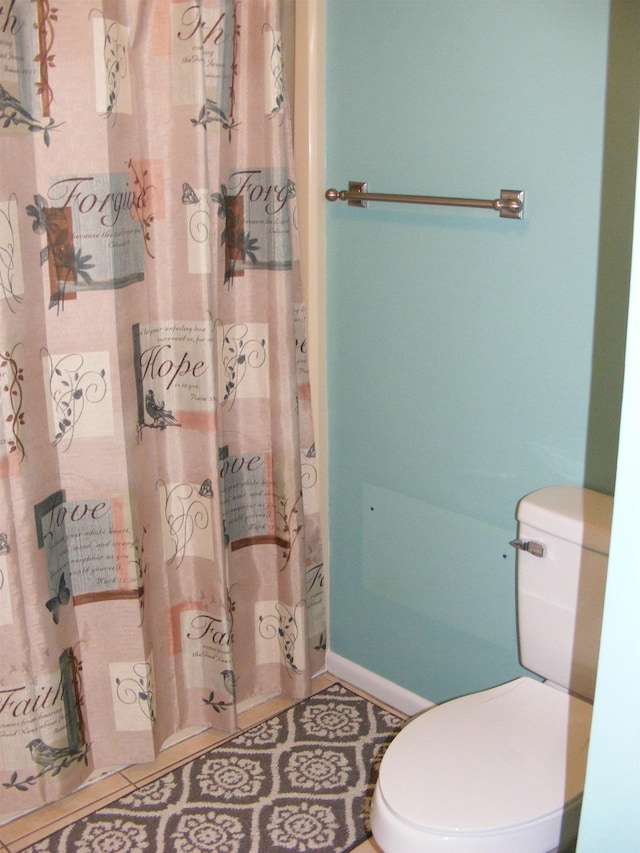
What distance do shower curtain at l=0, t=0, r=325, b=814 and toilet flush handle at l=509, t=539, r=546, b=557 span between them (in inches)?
26.9

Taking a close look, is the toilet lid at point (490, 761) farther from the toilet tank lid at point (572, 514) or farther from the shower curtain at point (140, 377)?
the shower curtain at point (140, 377)

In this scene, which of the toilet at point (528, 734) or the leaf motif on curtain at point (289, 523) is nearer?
the toilet at point (528, 734)

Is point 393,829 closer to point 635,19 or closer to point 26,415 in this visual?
point 26,415

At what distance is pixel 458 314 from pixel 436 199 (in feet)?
0.86

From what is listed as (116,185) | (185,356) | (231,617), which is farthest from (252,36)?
(231,617)

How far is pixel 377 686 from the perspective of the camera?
8.30ft

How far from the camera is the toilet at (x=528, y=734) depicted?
1.53 metres

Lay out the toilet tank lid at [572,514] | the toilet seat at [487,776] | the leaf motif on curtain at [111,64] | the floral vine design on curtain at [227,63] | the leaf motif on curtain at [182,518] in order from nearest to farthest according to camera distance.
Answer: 1. the toilet seat at [487,776]
2. the toilet tank lid at [572,514]
3. the leaf motif on curtain at [111,64]
4. the floral vine design on curtain at [227,63]
5. the leaf motif on curtain at [182,518]

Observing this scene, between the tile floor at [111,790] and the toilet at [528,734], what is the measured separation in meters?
0.45

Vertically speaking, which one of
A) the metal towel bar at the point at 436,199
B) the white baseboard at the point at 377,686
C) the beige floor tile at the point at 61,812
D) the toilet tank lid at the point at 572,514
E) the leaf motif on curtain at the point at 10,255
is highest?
the metal towel bar at the point at 436,199

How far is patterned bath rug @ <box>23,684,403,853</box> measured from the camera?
6.59 feet

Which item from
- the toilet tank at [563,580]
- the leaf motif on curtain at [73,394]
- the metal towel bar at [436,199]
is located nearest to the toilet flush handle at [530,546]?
the toilet tank at [563,580]

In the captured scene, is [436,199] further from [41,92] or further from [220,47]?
[41,92]

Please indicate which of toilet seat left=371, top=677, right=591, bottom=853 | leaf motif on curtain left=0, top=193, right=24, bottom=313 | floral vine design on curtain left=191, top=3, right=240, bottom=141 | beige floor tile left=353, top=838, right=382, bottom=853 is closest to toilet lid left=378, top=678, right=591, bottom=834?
toilet seat left=371, top=677, right=591, bottom=853
